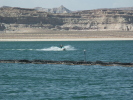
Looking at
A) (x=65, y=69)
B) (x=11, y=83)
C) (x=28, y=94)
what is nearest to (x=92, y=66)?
(x=65, y=69)

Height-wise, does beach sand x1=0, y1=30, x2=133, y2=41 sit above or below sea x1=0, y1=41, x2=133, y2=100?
below

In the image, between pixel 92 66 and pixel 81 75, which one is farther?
pixel 92 66

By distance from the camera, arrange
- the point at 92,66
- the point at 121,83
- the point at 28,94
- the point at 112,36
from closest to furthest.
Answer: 1. the point at 28,94
2. the point at 121,83
3. the point at 92,66
4. the point at 112,36

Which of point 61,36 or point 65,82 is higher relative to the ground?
point 65,82

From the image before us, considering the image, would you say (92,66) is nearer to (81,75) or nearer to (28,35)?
(81,75)

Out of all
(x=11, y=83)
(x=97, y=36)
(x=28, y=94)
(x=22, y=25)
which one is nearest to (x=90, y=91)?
(x=28, y=94)

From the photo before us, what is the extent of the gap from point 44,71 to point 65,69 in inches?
93.1

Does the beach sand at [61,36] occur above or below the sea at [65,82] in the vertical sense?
below

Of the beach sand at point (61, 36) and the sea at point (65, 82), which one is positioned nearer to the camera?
the sea at point (65, 82)

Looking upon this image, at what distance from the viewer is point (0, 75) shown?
137 ft

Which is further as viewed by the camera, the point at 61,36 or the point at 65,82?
the point at 61,36

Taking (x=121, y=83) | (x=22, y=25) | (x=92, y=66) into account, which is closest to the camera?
(x=121, y=83)

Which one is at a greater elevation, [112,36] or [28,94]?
[28,94]

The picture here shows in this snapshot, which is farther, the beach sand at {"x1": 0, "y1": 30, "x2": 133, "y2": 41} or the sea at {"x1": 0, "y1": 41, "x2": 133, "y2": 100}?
the beach sand at {"x1": 0, "y1": 30, "x2": 133, "y2": 41}
